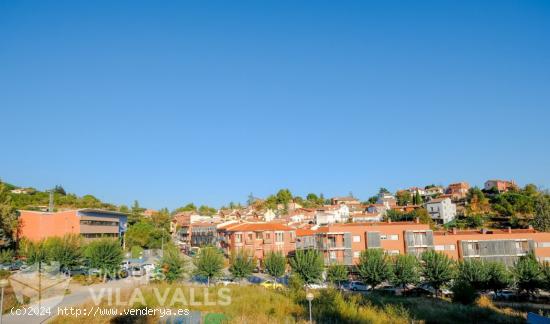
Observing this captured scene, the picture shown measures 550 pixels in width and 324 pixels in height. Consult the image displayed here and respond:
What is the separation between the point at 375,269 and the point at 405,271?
253 cm

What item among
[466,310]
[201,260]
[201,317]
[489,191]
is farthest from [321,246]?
[489,191]

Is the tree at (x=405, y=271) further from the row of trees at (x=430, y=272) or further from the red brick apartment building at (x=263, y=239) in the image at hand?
the red brick apartment building at (x=263, y=239)

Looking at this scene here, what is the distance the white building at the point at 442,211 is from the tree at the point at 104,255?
6193 cm

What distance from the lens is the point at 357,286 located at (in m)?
37.3

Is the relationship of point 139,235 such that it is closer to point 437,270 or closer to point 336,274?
point 336,274

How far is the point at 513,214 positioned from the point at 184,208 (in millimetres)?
89642

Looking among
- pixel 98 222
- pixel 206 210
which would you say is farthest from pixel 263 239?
pixel 206 210

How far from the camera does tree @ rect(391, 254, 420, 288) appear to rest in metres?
34.3

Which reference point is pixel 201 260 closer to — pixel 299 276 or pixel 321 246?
pixel 299 276

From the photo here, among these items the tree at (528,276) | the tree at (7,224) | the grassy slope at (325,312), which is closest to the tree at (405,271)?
the tree at (528,276)

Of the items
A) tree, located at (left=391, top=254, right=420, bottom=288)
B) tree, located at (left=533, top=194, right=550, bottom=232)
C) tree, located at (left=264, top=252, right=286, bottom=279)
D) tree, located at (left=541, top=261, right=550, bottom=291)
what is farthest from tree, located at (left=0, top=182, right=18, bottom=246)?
tree, located at (left=533, top=194, right=550, bottom=232)

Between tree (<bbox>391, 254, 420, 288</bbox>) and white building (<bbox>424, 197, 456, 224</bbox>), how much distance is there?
4646 cm

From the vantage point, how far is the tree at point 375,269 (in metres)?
34.3

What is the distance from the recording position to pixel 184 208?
12562cm
